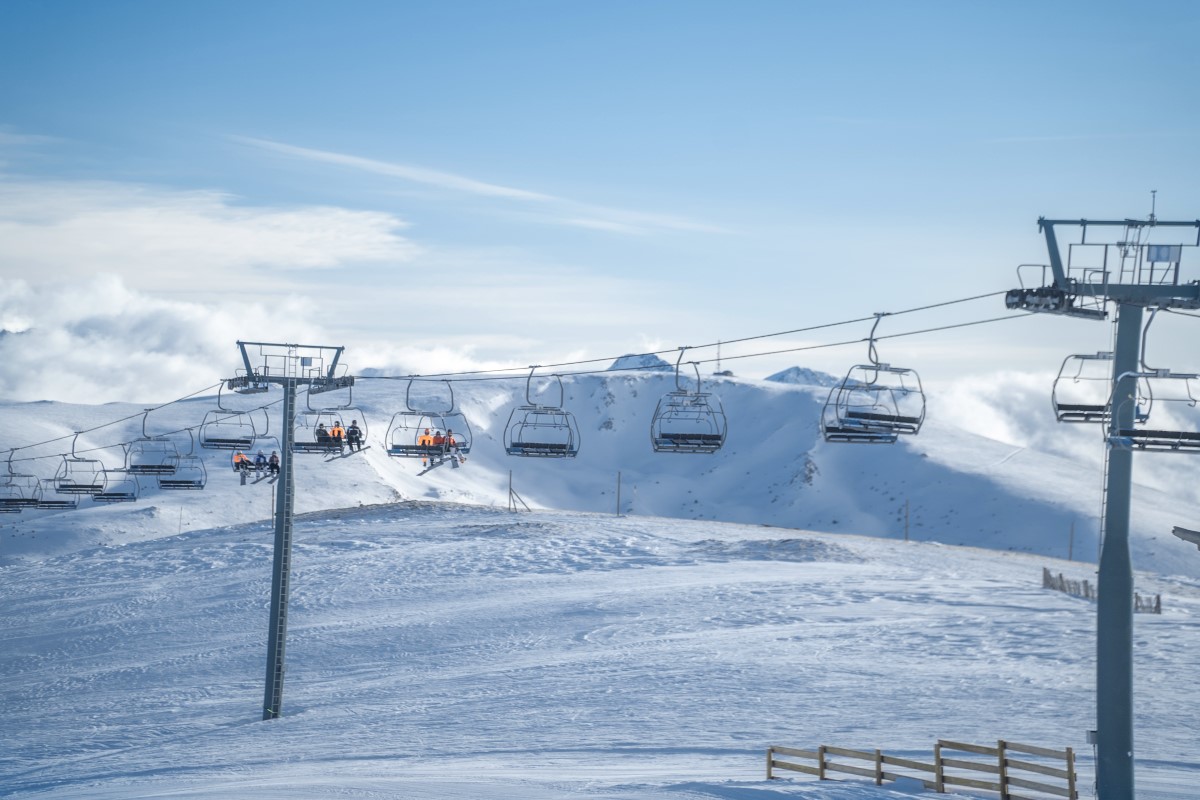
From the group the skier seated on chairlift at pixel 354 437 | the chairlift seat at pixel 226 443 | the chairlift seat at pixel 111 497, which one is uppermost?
the skier seated on chairlift at pixel 354 437

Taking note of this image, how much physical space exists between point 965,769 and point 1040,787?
2.00 metres

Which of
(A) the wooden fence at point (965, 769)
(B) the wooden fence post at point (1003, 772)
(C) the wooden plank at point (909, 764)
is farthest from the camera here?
(C) the wooden plank at point (909, 764)

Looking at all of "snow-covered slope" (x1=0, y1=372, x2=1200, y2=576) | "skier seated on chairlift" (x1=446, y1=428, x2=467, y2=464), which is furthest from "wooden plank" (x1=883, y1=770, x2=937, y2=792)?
"snow-covered slope" (x1=0, y1=372, x2=1200, y2=576)

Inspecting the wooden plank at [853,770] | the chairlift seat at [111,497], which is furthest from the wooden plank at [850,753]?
the chairlift seat at [111,497]

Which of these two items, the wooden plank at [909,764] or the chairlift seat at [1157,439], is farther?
the wooden plank at [909,764]

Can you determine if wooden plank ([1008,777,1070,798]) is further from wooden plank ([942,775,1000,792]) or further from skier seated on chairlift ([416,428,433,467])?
skier seated on chairlift ([416,428,433,467])

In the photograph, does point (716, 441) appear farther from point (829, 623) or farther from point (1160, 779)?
point (829, 623)

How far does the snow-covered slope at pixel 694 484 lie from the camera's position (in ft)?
359

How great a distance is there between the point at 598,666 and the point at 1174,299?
25.5 m

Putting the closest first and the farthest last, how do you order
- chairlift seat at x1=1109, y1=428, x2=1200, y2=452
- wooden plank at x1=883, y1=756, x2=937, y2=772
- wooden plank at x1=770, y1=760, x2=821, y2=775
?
chairlift seat at x1=1109, y1=428, x2=1200, y2=452, wooden plank at x1=883, y1=756, x2=937, y2=772, wooden plank at x1=770, y1=760, x2=821, y2=775

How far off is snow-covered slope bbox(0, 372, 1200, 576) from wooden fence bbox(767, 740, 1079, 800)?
3348 inches

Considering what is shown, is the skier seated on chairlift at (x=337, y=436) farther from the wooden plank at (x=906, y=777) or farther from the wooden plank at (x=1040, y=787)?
the wooden plank at (x=1040, y=787)

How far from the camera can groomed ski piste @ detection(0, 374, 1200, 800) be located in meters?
27.3

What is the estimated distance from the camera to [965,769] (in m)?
23.5
